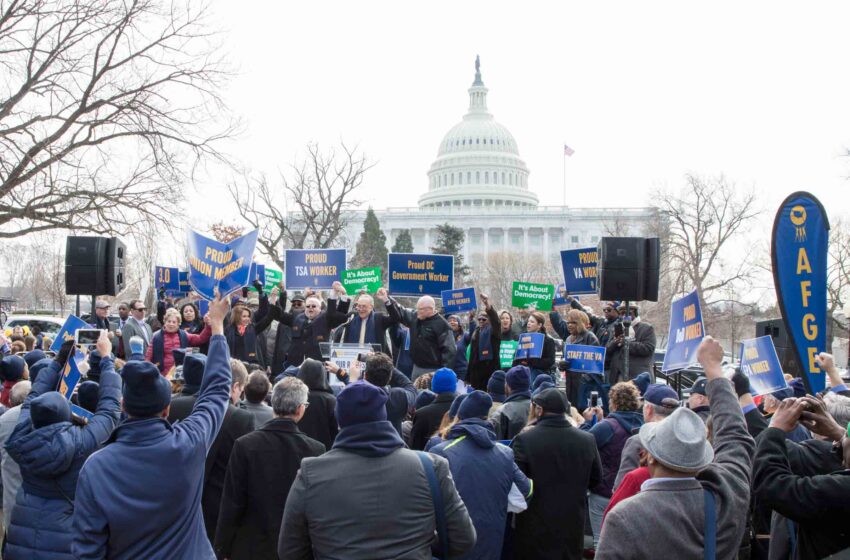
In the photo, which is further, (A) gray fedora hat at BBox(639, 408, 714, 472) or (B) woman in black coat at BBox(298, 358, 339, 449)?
(B) woman in black coat at BBox(298, 358, 339, 449)

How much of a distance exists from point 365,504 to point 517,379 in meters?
3.07

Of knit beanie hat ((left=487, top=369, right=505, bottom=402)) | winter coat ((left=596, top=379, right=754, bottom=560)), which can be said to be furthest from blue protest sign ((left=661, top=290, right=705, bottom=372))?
knit beanie hat ((left=487, top=369, right=505, bottom=402))

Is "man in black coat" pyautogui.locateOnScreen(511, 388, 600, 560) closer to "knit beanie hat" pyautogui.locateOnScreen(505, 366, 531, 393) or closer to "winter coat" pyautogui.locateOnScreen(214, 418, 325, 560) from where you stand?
"knit beanie hat" pyautogui.locateOnScreen(505, 366, 531, 393)

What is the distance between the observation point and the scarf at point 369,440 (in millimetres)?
3457

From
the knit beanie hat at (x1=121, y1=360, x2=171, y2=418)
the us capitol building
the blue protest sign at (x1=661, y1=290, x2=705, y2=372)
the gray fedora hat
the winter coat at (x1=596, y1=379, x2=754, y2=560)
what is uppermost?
the us capitol building

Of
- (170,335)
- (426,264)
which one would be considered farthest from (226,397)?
(426,264)

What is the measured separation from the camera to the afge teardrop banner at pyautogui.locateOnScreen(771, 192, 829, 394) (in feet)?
15.4

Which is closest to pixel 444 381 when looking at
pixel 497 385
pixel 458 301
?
pixel 497 385

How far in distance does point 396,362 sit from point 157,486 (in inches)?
301

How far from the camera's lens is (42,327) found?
31.9m

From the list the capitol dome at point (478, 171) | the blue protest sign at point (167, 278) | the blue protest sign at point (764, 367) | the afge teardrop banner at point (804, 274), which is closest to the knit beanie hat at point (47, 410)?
the afge teardrop banner at point (804, 274)

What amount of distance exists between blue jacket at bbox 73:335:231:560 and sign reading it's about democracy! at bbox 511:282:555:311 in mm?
11172

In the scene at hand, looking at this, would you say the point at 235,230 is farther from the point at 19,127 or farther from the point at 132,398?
the point at 132,398

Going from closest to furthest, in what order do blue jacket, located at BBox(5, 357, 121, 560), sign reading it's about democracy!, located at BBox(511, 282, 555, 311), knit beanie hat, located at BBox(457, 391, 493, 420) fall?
blue jacket, located at BBox(5, 357, 121, 560)
knit beanie hat, located at BBox(457, 391, 493, 420)
sign reading it's about democracy!, located at BBox(511, 282, 555, 311)
